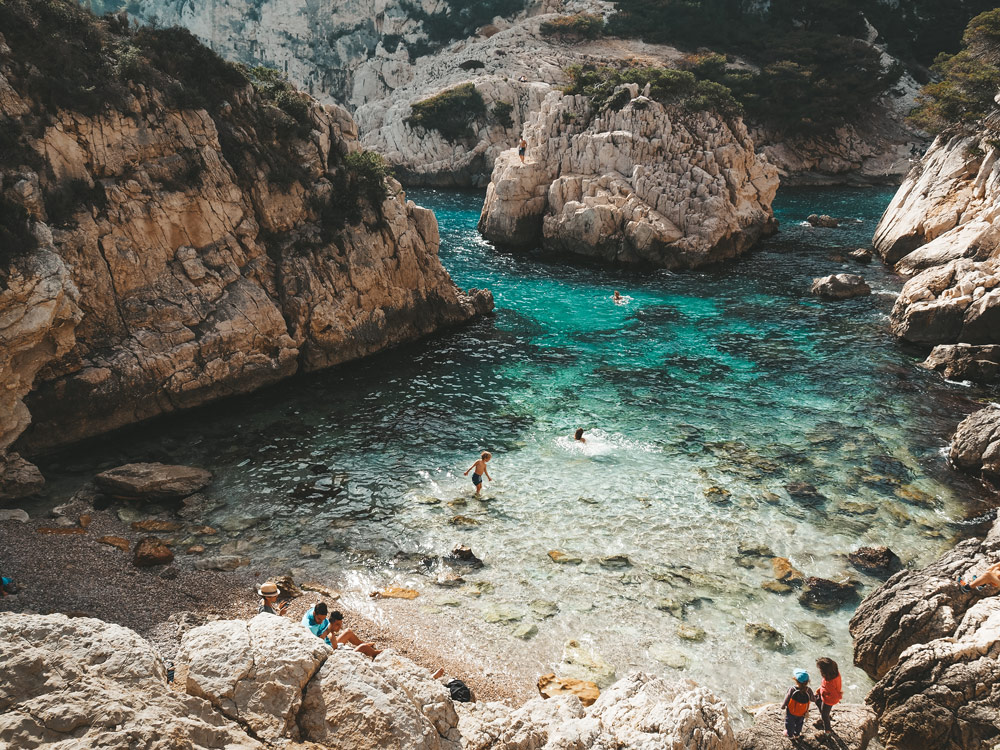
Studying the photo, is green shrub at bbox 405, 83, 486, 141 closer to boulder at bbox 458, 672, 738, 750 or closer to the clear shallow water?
the clear shallow water

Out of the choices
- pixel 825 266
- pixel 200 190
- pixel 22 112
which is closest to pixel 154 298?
pixel 200 190

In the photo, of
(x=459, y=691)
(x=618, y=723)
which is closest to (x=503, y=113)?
(x=459, y=691)

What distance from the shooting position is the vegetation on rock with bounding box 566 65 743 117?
5619 centimetres

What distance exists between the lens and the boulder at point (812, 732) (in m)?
11.6

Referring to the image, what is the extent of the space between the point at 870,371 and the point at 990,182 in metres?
20.4

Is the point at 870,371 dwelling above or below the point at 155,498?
above

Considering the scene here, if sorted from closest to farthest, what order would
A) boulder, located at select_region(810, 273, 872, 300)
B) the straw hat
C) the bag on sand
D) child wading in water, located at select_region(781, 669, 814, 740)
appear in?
child wading in water, located at select_region(781, 669, 814, 740), the bag on sand, the straw hat, boulder, located at select_region(810, 273, 872, 300)

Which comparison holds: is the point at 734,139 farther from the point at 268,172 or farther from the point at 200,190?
the point at 200,190

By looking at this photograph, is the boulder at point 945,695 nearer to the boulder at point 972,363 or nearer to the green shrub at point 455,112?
the boulder at point 972,363

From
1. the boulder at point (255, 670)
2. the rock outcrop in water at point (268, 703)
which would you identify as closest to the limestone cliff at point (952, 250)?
the rock outcrop in water at point (268, 703)

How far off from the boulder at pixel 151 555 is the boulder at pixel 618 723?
10.7 m

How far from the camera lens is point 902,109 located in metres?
96.6

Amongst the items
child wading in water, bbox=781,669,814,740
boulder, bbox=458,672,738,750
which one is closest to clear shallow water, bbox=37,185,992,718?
child wading in water, bbox=781,669,814,740

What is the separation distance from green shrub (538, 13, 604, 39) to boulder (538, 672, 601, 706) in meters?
122
